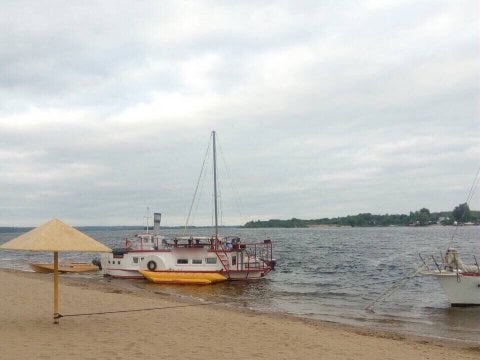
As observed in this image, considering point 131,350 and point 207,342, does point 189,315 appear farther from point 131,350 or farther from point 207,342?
point 131,350

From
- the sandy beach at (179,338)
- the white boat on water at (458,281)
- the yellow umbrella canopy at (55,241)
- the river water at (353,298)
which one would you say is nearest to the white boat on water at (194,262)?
the river water at (353,298)

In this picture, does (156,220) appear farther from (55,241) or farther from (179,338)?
(55,241)

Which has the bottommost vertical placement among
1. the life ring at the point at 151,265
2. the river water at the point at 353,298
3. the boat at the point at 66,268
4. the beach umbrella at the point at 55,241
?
the river water at the point at 353,298

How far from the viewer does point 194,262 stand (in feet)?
118

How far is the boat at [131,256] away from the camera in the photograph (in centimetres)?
3731

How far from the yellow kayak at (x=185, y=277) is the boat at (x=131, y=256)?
2.23 metres

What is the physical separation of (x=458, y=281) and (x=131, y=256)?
22.8 m

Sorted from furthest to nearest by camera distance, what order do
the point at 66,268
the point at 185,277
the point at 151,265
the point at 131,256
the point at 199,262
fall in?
the point at 66,268 → the point at 131,256 → the point at 151,265 → the point at 199,262 → the point at 185,277

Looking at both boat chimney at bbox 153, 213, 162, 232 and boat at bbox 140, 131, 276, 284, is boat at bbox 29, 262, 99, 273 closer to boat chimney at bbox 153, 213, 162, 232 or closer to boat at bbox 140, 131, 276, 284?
boat chimney at bbox 153, 213, 162, 232

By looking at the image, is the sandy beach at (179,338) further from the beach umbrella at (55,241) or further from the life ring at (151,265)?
the life ring at (151,265)

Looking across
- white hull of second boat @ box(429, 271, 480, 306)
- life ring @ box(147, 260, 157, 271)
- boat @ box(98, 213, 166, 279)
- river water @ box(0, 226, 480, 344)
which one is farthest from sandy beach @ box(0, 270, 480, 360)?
boat @ box(98, 213, 166, 279)

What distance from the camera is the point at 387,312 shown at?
961 inches

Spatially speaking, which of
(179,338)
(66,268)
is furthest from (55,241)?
(66,268)

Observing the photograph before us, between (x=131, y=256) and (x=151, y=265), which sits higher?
(x=131, y=256)
